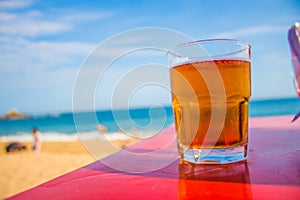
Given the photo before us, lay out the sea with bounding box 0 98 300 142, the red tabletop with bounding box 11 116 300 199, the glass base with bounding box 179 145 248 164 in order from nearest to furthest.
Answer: the red tabletop with bounding box 11 116 300 199, the glass base with bounding box 179 145 248 164, the sea with bounding box 0 98 300 142

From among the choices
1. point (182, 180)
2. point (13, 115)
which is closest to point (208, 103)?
point (182, 180)

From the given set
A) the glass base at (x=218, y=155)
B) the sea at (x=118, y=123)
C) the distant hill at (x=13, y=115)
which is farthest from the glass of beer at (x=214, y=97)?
the distant hill at (x=13, y=115)

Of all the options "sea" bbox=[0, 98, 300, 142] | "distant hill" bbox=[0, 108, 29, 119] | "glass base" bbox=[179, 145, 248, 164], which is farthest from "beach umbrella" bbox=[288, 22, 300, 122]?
"distant hill" bbox=[0, 108, 29, 119]

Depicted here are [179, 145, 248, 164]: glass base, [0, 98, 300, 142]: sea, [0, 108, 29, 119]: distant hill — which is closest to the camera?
[179, 145, 248, 164]: glass base

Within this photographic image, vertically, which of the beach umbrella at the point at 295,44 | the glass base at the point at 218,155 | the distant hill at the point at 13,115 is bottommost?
the distant hill at the point at 13,115

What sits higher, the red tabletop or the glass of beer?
the glass of beer

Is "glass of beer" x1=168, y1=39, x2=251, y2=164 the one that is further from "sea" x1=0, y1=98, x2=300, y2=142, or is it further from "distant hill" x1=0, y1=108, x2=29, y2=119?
"distant hill" x1=0, y1=108, x2=29, y2=119

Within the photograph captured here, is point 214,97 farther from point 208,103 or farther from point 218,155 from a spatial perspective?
point 218,155

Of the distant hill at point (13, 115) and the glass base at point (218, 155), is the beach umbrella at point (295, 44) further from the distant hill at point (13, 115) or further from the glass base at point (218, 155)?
the distant hill at point (13, 115)

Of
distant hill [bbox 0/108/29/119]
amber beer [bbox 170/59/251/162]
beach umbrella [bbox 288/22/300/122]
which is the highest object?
beach umbrella [bbox 288/22/300/122]
